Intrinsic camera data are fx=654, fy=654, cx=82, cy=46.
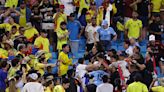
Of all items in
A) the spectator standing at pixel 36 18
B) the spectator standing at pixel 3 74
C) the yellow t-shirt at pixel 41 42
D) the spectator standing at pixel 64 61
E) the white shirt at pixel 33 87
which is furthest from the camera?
the spectator standing at pixel 36 18

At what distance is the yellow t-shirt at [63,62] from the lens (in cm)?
1738

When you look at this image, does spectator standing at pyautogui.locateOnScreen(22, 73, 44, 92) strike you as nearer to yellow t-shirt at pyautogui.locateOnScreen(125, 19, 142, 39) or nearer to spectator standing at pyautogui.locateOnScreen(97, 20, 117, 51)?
spectator standing at pyautogui.locateOnScreen(97, 20, 117, 51)

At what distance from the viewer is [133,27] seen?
20641 millimetres

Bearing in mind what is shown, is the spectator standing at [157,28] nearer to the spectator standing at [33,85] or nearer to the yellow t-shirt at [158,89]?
the yellow t-shirt at [158,89]

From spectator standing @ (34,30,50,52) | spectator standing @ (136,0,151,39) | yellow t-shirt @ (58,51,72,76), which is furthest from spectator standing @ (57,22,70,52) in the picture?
spectator standing @ (136,0,151,39)

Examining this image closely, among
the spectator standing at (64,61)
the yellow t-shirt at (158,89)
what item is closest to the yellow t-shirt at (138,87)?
the yellow t-shirt at (158,89)

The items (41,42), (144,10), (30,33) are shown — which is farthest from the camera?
(144,10)

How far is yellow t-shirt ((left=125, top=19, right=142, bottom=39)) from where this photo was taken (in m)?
20.6

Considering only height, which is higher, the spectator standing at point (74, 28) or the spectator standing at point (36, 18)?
the spectator standing at point (36, 18)

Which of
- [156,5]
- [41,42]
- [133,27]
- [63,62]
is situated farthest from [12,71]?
[156,5]

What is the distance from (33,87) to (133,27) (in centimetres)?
687

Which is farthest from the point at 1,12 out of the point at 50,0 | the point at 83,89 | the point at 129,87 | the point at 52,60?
the point at 129,87

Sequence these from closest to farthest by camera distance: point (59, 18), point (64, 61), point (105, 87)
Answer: point (105, 87), point (64, 61), point (59, 18)

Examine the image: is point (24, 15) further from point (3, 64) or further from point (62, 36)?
point (3, 64)
